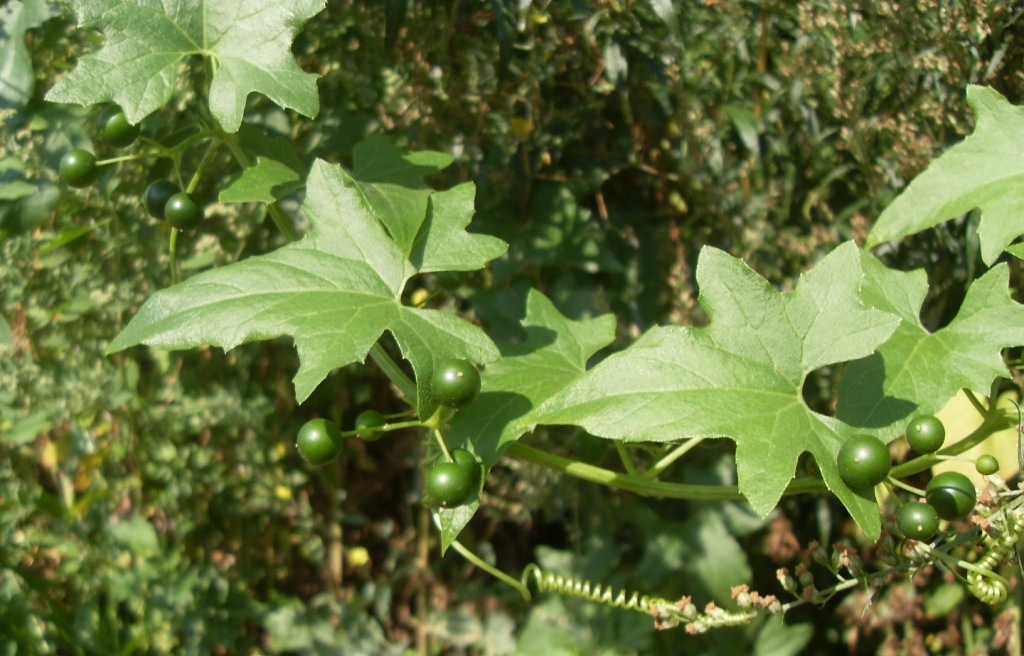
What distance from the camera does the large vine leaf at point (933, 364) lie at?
959mm

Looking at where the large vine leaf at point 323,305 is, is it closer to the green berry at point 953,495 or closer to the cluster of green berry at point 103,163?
the cluster of green berry at point 103,163

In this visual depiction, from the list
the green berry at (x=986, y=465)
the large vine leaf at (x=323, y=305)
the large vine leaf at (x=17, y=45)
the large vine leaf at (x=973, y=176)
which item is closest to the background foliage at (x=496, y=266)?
the large vine leaf at (x=17, y=45)

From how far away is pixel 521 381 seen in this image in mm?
1090

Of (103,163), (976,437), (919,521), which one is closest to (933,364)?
(976,437)

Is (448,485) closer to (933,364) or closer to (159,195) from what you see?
(933,364)

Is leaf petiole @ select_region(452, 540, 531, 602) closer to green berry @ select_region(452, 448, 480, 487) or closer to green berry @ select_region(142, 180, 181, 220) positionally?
green berry @ select_region(452, 448, 480, 487)

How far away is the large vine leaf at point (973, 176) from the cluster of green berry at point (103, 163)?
90cm

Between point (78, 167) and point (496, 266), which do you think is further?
point (496, 266)

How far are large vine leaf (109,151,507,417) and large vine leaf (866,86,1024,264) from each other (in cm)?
61

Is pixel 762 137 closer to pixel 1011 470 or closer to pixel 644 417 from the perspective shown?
pixel 1011 470

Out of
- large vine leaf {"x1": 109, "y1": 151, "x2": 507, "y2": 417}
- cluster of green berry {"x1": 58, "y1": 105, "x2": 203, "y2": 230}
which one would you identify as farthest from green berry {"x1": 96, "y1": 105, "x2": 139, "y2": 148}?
large vine leaf {"x1": 109, "y1": 151, "x2": 507, "y2": 417}

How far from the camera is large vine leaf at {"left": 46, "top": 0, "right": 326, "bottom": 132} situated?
3.63 feet

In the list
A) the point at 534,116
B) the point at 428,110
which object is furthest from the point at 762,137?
the point at 428,110

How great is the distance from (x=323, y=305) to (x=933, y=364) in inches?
26.4
